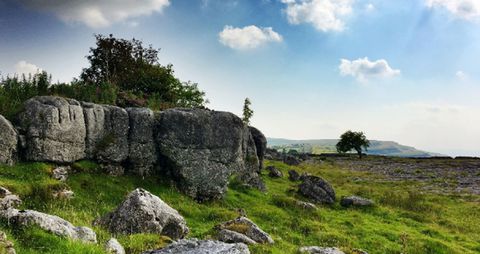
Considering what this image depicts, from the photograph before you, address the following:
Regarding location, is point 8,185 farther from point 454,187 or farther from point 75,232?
point 454,187

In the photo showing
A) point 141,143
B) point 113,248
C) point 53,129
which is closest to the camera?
point 113,248

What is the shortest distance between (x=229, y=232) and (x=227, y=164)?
15073 millimetres

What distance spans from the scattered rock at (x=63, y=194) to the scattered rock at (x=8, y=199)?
7.41ft

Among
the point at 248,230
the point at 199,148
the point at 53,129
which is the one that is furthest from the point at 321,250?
the point at 53,129

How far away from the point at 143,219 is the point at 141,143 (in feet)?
45.8

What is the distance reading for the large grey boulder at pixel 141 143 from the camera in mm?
31625

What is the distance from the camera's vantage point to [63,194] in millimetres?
24062

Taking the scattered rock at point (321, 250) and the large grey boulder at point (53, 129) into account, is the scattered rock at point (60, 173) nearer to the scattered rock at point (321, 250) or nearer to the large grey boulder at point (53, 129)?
the large grey boulder at point (53, 129)

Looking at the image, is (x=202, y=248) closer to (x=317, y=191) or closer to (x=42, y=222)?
(x=42, y=222)

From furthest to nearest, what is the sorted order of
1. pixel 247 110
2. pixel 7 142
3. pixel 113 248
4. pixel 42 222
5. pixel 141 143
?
pixel 247 110 < pixel 141 143 < pixel 7 142 < pixel 113 248 < pixel 42 222

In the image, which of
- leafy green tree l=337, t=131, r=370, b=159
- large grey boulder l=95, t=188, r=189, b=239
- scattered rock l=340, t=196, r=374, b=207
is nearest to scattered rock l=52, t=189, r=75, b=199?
large grey boulder l=95, t=188, r=189, b=239

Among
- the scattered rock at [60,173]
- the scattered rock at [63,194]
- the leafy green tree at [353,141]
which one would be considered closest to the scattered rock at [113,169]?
the scattered rock at [60,173]

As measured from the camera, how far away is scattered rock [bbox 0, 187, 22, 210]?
20250 mm

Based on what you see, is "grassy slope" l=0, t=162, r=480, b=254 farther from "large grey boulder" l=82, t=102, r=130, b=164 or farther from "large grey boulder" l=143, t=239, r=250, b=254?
"large grey boulder" l=143, t=239, r=250, b=254
